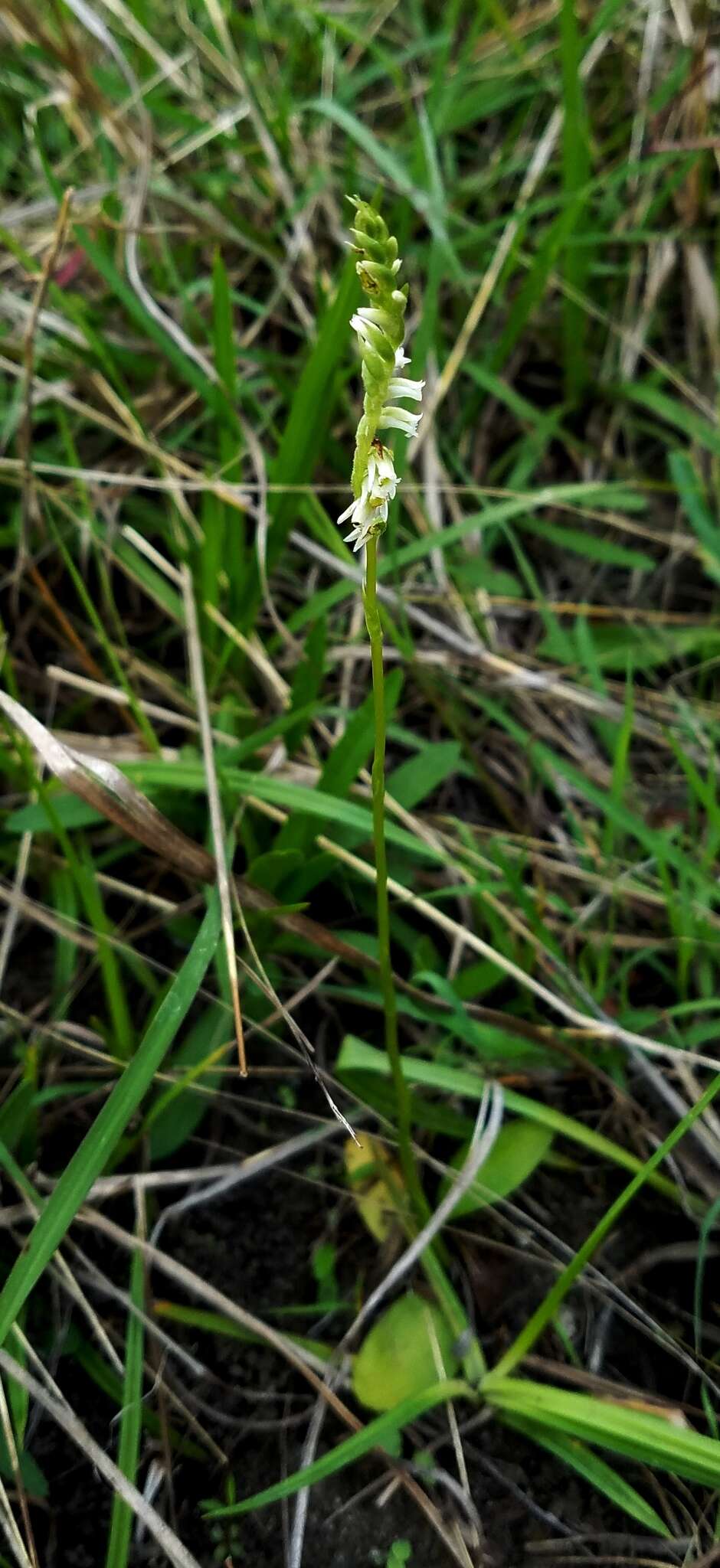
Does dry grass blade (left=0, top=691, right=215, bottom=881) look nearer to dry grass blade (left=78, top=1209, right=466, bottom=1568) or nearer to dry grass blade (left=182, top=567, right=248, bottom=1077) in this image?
dry grass blade (left=182, top=567, right=248, bottom=1077)

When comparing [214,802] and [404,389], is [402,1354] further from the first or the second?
[404,389]

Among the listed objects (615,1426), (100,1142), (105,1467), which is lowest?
(615,1426)

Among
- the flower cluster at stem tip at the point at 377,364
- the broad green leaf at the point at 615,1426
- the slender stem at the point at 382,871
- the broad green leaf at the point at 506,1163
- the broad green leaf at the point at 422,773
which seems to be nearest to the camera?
the flower cluster at stem tip at the point at 377,364

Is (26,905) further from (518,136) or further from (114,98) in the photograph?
(518,136)

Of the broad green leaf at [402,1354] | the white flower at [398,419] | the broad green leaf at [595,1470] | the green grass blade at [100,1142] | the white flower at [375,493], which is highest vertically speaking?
the white flower at [398,419]

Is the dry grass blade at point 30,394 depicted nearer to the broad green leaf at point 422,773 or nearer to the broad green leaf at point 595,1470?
the broad green leaf at point 422,773

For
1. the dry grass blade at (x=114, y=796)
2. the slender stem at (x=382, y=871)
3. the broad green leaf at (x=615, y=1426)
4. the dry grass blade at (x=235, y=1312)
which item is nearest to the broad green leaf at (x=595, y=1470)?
the broad green leaf at (x=615, y=1426)

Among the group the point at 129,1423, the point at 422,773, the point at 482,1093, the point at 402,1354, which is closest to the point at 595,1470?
the point at 402,1354
